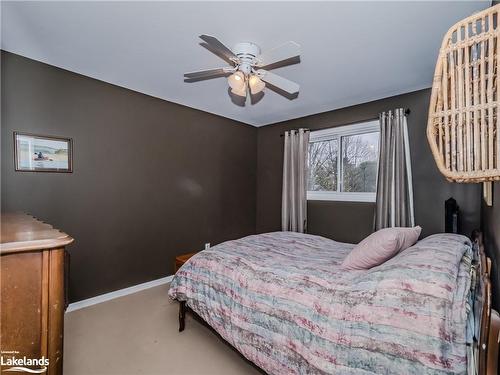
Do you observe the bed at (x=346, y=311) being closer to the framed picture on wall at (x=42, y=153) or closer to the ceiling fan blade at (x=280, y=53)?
the ceiling fan blade at (x=280, y=53)

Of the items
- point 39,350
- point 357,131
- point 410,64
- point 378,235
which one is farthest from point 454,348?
point 357,131

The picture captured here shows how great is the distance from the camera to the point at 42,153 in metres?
2.44

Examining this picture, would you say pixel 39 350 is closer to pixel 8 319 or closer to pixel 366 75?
pixel 8 319

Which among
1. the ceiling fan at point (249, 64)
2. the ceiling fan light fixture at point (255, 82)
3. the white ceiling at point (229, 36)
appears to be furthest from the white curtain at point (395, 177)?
the ceiling fan light fixture at point (255, 82)

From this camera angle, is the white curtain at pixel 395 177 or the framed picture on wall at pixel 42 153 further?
the white curtain at pixel 395 177

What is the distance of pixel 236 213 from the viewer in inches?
171

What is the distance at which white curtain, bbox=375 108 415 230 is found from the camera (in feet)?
9.58

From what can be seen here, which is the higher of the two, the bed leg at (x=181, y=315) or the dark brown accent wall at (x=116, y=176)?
the dark brown accent wall at (x=116, y=176)

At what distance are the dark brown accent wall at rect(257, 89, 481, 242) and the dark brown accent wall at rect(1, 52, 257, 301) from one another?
2.65 ft

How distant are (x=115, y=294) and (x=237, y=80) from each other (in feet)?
8.95

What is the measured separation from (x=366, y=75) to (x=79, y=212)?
3.41 metres

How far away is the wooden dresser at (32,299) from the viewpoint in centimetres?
79

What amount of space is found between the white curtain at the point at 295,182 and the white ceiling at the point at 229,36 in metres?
1.08

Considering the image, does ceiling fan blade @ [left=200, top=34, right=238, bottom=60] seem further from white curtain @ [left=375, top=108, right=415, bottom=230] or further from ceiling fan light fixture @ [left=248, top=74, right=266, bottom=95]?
white curtain @ [left=375, top=108, right=415, bottom=230]
